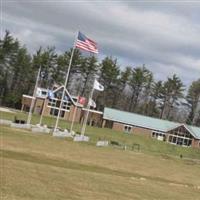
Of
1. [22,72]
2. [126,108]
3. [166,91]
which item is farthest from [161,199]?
[126,108]

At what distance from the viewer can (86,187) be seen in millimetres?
22641

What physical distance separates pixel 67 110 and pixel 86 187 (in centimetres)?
8514

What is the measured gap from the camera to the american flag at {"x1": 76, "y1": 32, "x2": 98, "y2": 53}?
58484 mm

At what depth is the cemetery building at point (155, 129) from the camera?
10856cm

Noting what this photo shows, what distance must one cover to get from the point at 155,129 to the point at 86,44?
173 ft

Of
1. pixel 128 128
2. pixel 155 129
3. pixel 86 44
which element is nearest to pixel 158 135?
pixel 155 129

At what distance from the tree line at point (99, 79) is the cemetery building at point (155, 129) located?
2128 cm

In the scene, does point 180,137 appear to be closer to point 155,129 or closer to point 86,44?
point 155,129

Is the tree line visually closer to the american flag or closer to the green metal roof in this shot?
the green metal roof

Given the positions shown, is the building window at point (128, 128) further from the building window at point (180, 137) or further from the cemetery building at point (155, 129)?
the building window at point (180, 137)

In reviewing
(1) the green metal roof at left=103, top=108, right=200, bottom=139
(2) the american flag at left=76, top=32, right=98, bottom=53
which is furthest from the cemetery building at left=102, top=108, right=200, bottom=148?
(2) the american flag at left=76, top=32, right=98, bottom=53

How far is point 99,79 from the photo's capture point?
130750 millimetres

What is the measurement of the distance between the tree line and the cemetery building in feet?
69.8

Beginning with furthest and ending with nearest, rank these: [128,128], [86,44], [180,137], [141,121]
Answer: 1. [141,121]
2. [128,128]
3. [180,137]
4. [86,44]
